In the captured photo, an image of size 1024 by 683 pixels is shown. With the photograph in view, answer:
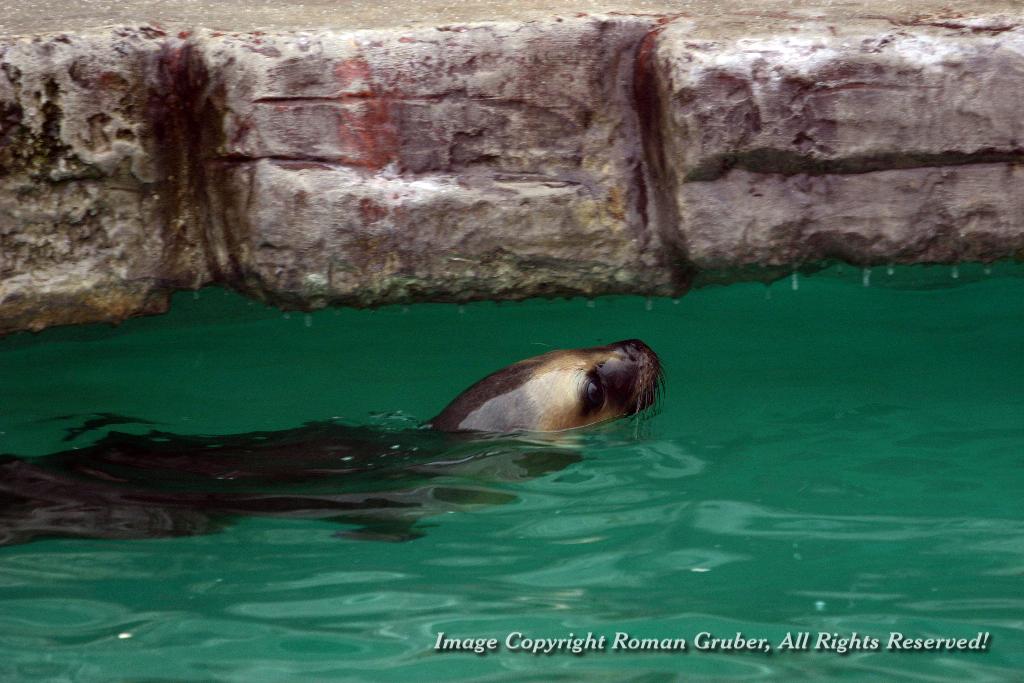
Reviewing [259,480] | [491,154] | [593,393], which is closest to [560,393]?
[593,393]

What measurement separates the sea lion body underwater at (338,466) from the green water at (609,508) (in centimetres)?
11

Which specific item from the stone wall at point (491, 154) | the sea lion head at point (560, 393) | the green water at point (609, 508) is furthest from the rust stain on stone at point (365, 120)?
the green water at point (609, 508)

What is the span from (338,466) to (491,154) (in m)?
1.21

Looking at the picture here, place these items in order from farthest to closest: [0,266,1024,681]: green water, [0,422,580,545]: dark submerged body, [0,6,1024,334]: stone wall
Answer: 1. [0,6,1024,334]: stone wall
2. [0,422,580,545]: dark submerged body
3. [0,266,1024,681]: green water

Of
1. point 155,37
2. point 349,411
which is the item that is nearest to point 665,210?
point 349,411

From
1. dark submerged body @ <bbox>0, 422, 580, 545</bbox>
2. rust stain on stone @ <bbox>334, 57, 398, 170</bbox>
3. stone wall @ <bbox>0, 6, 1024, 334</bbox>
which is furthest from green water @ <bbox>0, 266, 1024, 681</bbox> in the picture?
rust stain on stone @ <bbox>334, 57, 398, 170</bbox>

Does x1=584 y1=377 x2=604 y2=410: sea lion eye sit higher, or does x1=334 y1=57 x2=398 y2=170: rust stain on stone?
x1=334 y1=57 x2=398 y2=170: rust stain on stone

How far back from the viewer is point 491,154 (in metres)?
4.14

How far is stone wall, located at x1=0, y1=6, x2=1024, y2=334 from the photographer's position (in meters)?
3.96

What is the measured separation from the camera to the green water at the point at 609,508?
8.75 feet

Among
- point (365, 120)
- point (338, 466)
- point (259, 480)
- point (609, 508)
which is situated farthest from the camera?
point (365, 120)

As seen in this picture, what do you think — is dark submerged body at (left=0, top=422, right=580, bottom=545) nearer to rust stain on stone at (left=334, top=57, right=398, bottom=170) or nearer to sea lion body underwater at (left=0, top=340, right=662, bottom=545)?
sea lion body underwater at (left=0, top=340, right=662, bottom=545)

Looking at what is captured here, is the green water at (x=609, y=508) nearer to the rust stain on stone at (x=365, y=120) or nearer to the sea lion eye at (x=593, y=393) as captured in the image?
the sea lion eye at (x=593, y=393)

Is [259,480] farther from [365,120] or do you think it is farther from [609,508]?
[365,120]
